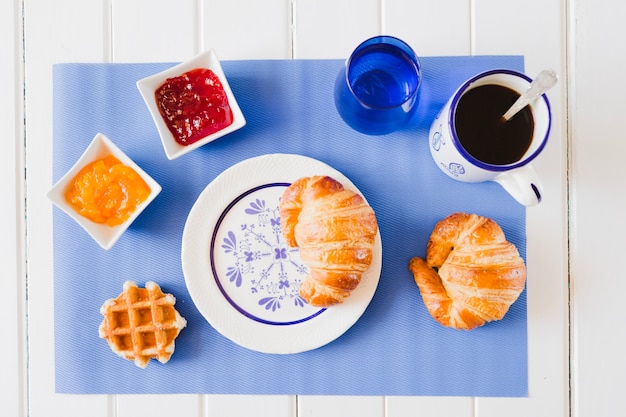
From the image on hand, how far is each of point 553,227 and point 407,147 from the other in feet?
0.92

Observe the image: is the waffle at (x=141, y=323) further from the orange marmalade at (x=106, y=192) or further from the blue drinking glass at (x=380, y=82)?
the blue drinking glass at (x=380, y=82)

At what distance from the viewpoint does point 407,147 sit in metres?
0.85

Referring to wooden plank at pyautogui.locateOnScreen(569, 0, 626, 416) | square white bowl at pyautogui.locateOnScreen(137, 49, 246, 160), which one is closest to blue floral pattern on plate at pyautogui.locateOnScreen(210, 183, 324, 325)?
square white bowl at pyautogui.locateOnScreen(137, 49, 246, 160)

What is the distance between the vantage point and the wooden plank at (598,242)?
858mm

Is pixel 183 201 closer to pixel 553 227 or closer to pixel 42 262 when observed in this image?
pixel 42 262

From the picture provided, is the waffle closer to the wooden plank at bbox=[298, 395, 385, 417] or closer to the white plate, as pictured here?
the white plate

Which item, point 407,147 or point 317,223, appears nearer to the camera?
point 317,223

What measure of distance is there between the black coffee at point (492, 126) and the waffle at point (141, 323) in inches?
21.0

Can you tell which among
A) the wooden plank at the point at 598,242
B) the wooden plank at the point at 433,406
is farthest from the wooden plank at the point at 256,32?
the wooden plank at the point at 433,406

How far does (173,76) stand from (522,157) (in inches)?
21.1

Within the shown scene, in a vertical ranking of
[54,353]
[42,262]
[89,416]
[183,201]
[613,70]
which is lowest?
[89,416]

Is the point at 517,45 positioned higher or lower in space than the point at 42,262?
higher

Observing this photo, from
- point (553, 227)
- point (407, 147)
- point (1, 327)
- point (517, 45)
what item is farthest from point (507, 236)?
point (1, 327)

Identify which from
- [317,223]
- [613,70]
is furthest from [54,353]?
[613,70]
